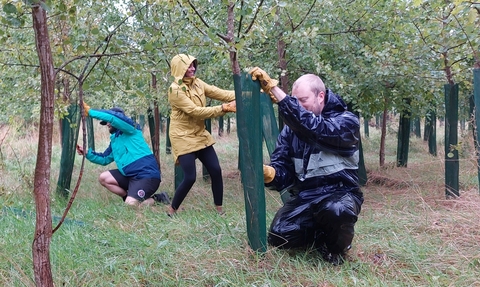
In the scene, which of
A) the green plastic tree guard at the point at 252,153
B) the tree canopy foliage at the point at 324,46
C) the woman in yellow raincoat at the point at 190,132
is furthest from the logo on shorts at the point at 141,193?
the green plastic tree guard at the point at 252,153

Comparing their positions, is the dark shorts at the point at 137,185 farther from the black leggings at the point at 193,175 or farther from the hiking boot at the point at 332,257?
the hiking boot at the point at 332,257

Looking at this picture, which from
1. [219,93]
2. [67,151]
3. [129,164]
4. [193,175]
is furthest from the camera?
[67,151]

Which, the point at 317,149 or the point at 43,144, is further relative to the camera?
the point at 317,149

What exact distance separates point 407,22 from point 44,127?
4.85 metres

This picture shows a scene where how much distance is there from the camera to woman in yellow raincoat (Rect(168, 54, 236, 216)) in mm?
4039

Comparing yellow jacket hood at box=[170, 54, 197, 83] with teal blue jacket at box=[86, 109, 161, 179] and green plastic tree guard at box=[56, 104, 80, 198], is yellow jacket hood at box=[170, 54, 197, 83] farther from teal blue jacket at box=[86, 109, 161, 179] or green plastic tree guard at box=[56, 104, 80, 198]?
green plastic tree guard at box=[56, 104, 80, 198]

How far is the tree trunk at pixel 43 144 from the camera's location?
5.75 ft

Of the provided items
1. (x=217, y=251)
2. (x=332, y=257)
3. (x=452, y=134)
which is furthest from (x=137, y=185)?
(x=452, y=134)

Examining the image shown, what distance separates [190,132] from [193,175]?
1.34 feet

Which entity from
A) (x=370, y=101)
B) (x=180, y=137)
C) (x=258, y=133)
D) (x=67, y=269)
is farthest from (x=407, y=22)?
(x=67, y=269)

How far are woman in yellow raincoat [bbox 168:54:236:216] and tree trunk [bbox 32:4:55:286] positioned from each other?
2.22m

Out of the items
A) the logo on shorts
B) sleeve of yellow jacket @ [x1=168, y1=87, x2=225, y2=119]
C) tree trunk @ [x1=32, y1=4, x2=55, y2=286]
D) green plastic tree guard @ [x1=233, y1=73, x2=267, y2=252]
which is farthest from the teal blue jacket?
tree trunk @ [x1=32, y1=4, x2=55, y2=286]

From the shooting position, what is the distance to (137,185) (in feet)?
15.4

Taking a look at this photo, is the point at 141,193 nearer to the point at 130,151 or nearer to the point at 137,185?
the point at 137,185
